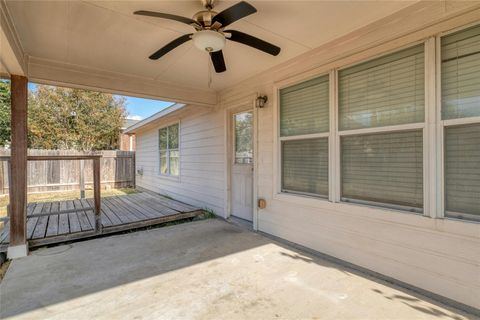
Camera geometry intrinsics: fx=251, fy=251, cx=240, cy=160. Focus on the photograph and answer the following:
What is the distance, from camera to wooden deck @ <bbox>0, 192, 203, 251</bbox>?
11.8ft

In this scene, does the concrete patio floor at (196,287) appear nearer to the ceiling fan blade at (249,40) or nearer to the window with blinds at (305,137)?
the window with blinds at (305,137)

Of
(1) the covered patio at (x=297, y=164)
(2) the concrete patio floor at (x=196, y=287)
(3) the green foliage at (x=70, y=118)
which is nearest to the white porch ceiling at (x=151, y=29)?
(1) the covered patio at (x=297, y=164)

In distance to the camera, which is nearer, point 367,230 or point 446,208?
point 446,208

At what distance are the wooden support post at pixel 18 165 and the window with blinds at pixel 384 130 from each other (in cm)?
387

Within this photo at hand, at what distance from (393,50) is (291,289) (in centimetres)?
255

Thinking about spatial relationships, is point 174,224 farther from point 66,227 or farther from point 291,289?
point 291,289

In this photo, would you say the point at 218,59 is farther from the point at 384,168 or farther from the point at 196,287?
the point at 196,287

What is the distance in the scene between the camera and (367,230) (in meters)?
2.69

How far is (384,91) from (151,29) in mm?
2510

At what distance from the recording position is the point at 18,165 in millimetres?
3070

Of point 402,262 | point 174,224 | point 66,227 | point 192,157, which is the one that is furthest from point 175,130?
point 402,262

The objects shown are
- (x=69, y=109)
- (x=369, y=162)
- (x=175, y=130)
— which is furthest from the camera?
(x=69, y=109)

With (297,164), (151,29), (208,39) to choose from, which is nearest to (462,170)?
(297,164)

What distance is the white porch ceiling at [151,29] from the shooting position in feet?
7.34
